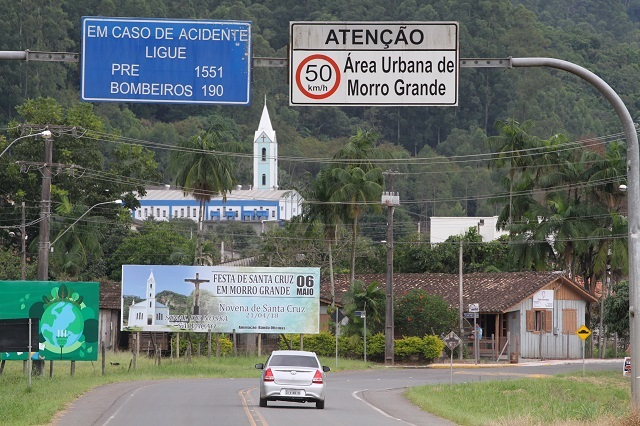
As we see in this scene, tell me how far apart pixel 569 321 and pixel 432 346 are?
39.2 ft

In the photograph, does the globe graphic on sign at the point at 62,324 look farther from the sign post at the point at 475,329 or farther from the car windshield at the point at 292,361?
the sign post at the point at 475,329

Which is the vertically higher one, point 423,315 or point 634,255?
point 634,255

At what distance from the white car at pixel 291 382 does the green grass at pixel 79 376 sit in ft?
15.6

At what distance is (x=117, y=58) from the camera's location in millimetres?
16734

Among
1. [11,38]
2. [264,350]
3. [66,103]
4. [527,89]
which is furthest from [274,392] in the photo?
[527,89]

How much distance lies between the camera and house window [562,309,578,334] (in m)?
66.6

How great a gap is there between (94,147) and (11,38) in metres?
58.8

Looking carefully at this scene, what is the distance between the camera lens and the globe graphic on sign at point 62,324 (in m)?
39.5

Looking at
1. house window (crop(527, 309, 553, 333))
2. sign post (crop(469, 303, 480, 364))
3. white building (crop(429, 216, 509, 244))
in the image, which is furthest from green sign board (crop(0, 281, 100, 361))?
white building (crop(429, 216, 509, 244))

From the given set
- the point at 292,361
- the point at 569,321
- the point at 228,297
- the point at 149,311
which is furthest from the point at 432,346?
the point at 292,361

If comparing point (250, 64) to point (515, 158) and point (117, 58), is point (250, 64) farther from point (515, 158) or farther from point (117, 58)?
point (515, 158)

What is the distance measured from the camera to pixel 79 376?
136ft

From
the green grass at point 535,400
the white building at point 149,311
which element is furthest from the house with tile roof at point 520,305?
the green grass at point 535,400

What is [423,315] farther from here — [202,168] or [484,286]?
[202,168]
